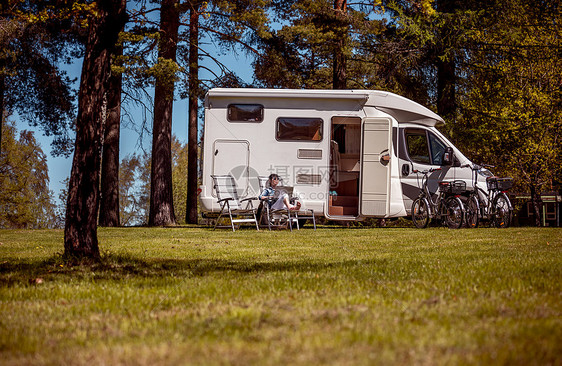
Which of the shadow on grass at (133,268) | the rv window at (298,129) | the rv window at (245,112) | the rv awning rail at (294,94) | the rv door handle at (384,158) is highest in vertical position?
the rv awning rail at (294,94)

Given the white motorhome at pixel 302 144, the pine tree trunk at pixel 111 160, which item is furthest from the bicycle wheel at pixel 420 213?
the pine tree trunk at pixel 111 160

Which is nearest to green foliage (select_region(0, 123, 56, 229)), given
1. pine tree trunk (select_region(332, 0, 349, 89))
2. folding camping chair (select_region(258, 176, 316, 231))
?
pine tree trunk (select_region(332, 0, 349, 89))

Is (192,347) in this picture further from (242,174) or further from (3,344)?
(242,174)

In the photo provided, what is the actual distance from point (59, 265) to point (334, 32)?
12.7 metres

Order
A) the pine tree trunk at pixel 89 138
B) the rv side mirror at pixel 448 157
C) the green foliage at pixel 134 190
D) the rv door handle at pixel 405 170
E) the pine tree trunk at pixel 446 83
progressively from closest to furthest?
the pine tree trunk at pixel 89 138
the rv side mirror at pixel 448 157
the rv door handle at pixel 405 170
the pine tree trunk at pixel 446 83
the green foliage at pixel 134 190

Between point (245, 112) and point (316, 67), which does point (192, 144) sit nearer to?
point (316, 67)

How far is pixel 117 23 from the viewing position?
19.0 ft

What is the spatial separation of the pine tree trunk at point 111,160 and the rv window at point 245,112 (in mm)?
5308

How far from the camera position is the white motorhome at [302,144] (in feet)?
39.8

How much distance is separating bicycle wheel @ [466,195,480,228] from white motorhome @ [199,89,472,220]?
38.6 inches

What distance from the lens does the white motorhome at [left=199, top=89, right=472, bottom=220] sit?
12141 millimetres

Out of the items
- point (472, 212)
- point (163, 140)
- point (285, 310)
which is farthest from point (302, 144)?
point (285, 310)

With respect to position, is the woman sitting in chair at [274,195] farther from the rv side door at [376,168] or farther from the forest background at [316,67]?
the forest background at [316,67]

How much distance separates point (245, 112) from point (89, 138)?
6.93 m
